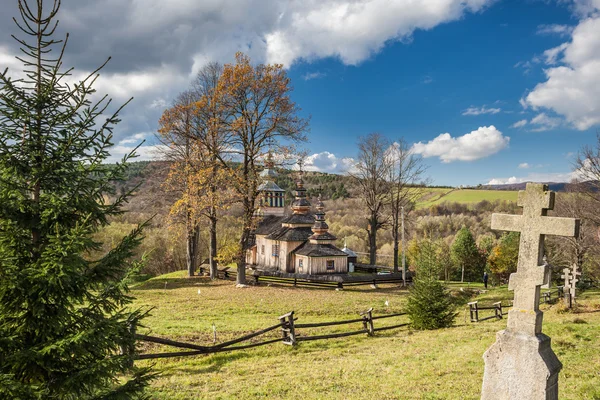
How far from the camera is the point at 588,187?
89.7 feet

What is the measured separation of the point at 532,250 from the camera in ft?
18.9

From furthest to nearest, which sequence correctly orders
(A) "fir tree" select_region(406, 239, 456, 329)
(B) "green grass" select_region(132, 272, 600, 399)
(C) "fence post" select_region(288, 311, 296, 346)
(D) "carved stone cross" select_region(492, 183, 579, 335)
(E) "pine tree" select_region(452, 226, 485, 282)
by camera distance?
1. (E) "pine tree" select_region(452, 226, 485, 282)
2. (A) "fir tree" select_region(406, 239, 456, 329)
3. (C) "fence post" select_region(288, 311, 296, 346)
4. (B) "green grass" select_region(132, 272, 600, 399)
5. (D) "carved stone cross" select_region(492, 183, 579, 335)

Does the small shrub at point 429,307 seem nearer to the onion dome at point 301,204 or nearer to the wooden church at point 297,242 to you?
the wooden church at point 297,242

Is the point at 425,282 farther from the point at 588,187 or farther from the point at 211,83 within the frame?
the point at 211,83

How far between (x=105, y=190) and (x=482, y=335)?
537 inches

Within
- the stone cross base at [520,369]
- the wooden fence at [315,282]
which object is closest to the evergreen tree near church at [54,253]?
the stone cross base at [520,369]

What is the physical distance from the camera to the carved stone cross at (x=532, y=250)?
5.53 metres

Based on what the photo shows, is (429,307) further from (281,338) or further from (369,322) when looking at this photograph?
(281,338)

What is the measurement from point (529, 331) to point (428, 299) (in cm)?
1072

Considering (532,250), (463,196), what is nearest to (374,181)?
(532,250)

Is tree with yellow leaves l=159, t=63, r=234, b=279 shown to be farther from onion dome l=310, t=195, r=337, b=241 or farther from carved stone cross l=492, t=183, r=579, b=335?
carved stone cross l=492, t=183, r=579, b=335

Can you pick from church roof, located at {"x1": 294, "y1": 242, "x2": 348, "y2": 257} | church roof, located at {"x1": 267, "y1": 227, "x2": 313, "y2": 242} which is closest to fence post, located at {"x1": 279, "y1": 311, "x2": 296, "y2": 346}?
church roof, located at {"x1": 294, "y1": 242, "x2": 348, "y2": 257}

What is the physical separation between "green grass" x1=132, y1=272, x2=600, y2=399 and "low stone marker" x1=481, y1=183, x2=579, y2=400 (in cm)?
261

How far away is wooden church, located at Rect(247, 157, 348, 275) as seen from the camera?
29.1m
